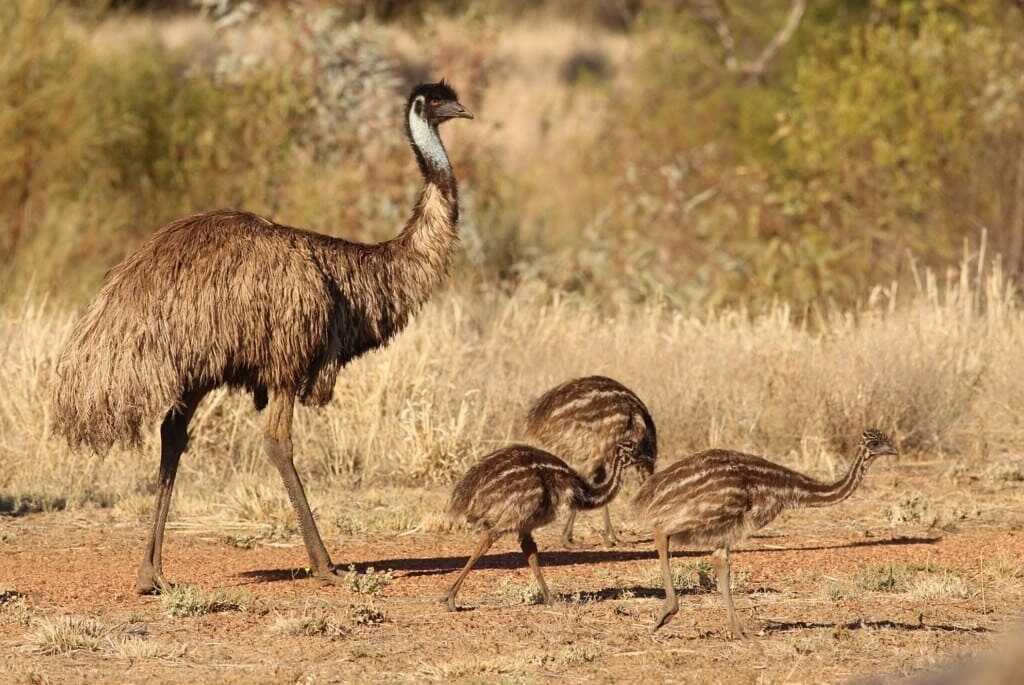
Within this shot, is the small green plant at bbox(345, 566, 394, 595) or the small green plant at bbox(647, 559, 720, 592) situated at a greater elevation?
the small green plant at bbox(345, 566, 394, 595)

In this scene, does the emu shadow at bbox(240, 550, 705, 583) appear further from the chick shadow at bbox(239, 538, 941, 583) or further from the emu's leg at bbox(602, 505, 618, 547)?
the emu's leg at bbox(602, 505, 618, 547)

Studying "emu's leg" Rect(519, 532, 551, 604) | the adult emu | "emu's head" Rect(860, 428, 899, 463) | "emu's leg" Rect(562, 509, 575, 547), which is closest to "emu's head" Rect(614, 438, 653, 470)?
"emu's leg" Rect(519, 532, 551, 604)

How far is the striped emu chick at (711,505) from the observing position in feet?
25.5

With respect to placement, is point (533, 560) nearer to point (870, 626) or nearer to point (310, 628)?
point (310, 628)

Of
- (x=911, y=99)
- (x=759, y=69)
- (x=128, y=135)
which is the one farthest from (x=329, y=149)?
(x=759, y=69)

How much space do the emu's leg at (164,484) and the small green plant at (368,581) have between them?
89 cm

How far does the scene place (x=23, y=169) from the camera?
→ 17.4m

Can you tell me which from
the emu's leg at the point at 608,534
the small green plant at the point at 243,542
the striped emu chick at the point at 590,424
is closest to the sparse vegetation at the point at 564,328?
the small green plant at the point at 243,542

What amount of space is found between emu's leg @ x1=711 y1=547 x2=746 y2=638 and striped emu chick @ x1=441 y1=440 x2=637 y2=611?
89 cm

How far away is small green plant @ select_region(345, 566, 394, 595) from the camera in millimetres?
8773

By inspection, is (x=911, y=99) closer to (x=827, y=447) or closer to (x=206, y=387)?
(x=827, y=447)

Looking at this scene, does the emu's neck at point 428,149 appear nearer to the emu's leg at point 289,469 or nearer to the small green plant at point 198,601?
the emu's leg at point 289,469

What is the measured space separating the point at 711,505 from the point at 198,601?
2.39 meters

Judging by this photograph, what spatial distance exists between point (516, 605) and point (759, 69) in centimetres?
1671
